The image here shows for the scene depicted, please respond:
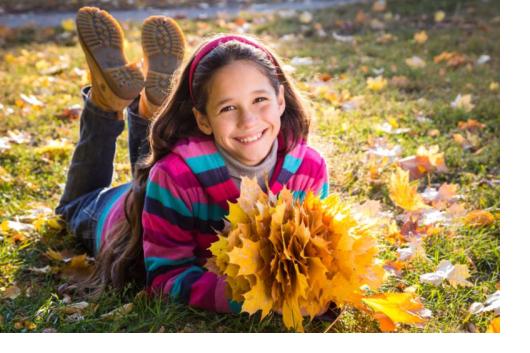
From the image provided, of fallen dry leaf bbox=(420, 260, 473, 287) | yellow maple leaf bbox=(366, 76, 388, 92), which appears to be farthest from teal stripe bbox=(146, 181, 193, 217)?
yellow maple leaf bbox=(366, 76, 388, 92)

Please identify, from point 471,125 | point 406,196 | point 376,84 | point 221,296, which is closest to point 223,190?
point 221,296

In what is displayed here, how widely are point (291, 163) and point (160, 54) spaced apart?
0.74 m

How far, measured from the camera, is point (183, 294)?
202 centimetres

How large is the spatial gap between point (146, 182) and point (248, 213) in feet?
1.67

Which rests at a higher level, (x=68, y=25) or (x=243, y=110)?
(x=243, y=110)

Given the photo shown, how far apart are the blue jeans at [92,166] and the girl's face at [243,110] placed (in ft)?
2.19

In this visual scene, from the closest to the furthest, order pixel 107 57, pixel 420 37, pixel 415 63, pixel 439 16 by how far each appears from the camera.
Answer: pixel 107 57 → pixel 415 63 → pixel 420 37 → pixel 439 16

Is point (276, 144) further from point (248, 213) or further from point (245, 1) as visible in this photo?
point (245, 1)

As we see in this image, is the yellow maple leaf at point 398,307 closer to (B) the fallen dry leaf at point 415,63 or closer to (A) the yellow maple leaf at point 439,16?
(B) the fallen dry leaf at point 415,63

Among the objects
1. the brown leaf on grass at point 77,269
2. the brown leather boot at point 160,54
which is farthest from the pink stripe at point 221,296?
the brown leather boot at point 160,54

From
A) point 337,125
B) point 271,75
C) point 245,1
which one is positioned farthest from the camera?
point 245,1

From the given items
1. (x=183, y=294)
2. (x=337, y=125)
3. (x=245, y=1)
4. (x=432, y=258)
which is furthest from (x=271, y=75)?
(x=245, y=1)

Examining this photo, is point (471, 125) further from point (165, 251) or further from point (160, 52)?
point (165, 251)

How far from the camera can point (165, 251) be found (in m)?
2.05
